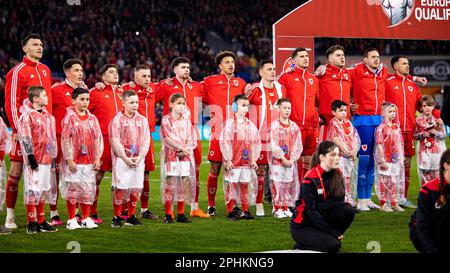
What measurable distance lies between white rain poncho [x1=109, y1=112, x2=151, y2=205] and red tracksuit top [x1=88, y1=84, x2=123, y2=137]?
45 centimetres

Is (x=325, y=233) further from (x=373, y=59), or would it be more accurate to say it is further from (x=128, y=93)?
(x=373, y=59)

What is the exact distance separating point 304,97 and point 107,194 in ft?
12.5

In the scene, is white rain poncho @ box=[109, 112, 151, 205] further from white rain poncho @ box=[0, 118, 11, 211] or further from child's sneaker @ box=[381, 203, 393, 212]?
child's sneaker @ box=[381, 203, 393, 212]

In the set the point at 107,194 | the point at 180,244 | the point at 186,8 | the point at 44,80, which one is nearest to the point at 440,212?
the point at 180,244

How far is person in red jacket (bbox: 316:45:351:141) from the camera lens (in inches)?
420

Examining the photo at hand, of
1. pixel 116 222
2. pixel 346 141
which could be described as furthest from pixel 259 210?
pixel 116 222

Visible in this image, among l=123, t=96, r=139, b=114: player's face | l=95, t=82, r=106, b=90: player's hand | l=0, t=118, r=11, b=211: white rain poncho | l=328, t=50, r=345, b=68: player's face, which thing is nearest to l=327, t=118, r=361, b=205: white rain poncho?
l=328, t=50, r=345, b=68: player's face

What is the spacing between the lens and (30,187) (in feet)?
28.5

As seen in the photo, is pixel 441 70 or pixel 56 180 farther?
pixel 441 70

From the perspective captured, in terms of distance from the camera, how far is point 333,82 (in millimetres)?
10672

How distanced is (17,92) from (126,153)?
1.30 metres

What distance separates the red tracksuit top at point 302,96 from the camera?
10.4m

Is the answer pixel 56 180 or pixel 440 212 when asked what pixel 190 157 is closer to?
pixel 56 180
